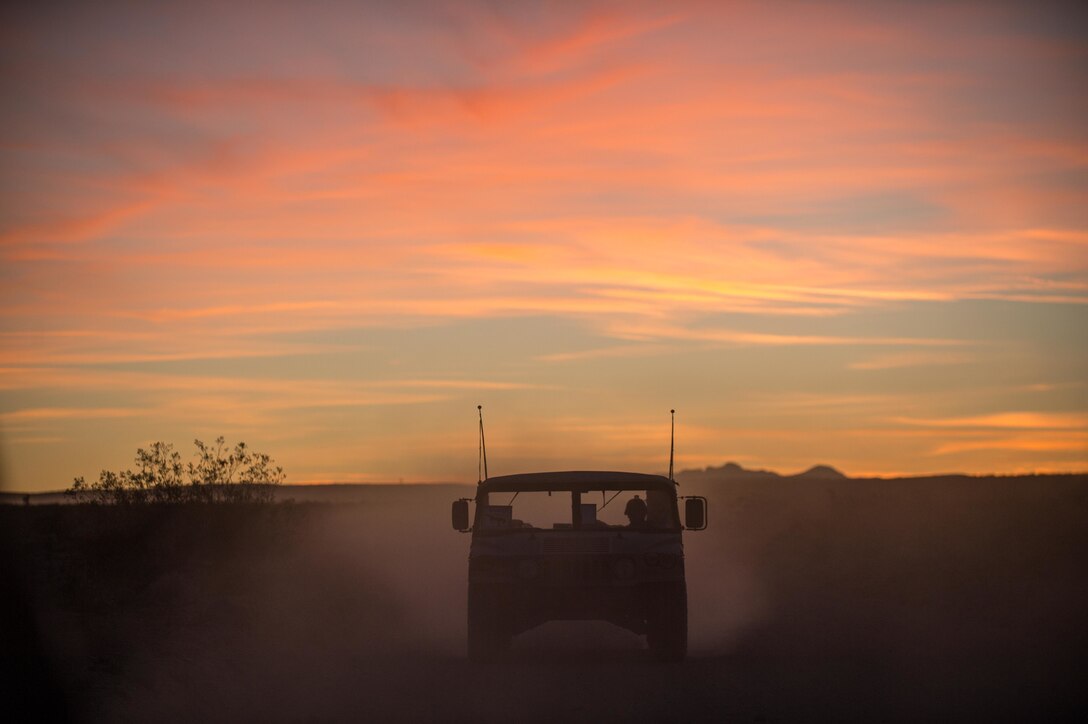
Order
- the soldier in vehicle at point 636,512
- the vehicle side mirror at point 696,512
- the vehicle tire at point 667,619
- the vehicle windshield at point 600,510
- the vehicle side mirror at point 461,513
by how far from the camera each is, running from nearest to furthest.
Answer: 1. the vehicle side mirror at point 696,512
2. the vehicle tire at point 667,619
3. the vehicle side mirror at point 461,513
4. the vehicle windshield at point 600,510
5. the soldier in vehicle at point 636,512

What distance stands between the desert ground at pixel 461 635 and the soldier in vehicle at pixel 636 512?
167 cm

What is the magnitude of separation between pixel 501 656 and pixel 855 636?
6904 mm

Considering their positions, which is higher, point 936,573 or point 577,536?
point 577,536

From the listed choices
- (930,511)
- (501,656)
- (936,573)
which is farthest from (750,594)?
(930,511)

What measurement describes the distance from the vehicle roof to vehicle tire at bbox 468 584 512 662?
1.39m

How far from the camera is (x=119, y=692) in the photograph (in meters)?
15.3

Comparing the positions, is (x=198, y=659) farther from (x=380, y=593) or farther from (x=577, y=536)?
(x=380, y=593)

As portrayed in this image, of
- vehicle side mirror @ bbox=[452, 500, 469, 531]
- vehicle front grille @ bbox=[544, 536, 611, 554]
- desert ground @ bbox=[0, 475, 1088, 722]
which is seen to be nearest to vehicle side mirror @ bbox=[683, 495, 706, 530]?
vehicle front grille @ bbox=[544, 536, 611, 554]

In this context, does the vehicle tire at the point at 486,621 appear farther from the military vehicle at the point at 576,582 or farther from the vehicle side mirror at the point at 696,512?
the vehicle side mirror at the point at 696,512

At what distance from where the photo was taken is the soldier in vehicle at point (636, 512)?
18.7 meters

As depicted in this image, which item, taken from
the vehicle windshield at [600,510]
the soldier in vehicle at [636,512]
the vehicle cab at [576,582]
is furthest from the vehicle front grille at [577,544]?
the soldier in vehicle at [636,512]

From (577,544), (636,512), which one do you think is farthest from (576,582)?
(636,512)

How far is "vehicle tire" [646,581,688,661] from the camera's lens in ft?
58.4

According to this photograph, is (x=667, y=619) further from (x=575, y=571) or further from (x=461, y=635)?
(x=461, y=635)
